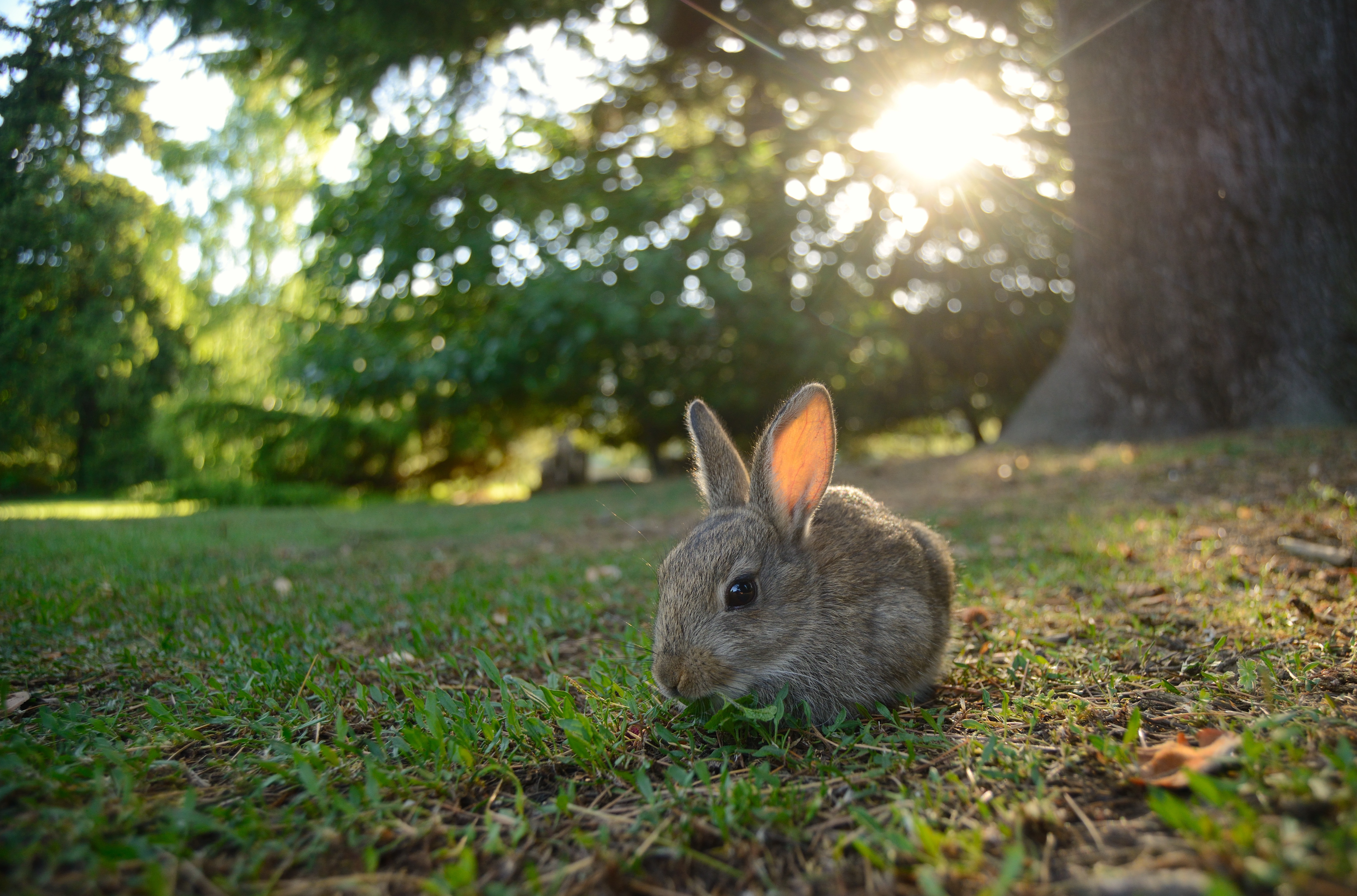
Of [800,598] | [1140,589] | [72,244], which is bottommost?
[1140,589]

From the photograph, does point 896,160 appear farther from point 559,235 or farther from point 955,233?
point 559,235

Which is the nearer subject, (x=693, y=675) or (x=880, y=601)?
(x=693, y=675)

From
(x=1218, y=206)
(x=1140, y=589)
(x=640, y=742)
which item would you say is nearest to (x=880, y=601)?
(x=640, y=742)

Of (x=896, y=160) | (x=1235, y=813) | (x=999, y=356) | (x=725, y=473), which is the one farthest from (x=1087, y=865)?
(x=999, y=356)

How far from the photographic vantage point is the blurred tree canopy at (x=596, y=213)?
11391mm

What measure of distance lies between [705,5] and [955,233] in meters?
6.24

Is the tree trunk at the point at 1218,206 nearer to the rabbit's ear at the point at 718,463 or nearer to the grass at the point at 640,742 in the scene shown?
the grass at the point at 640,742

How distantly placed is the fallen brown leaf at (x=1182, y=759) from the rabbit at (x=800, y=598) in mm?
924

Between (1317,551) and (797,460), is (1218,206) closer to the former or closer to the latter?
(1317,551)

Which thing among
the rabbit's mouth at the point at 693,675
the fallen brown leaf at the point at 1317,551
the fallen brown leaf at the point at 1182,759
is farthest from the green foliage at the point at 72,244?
the fallen brown leaf at the point at 1317,551

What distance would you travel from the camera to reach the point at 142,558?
5594 mm

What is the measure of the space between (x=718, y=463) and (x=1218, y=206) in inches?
285

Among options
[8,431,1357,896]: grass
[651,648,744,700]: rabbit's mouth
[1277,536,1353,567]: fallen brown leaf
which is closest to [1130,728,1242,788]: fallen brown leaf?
[8,431,1357,896]: grass

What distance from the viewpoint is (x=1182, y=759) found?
1.75m
